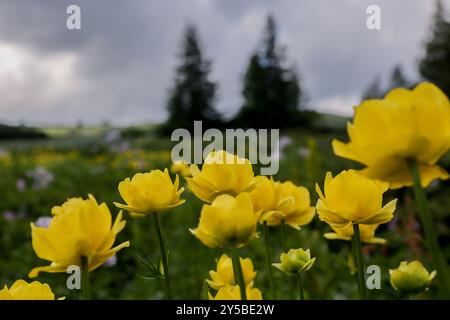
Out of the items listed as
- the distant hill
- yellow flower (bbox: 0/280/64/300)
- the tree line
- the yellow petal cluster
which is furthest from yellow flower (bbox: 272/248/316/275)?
the tree line

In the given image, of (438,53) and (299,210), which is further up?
(438,53)

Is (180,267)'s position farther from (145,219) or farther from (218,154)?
(218,154)

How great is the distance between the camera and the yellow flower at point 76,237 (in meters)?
0.57

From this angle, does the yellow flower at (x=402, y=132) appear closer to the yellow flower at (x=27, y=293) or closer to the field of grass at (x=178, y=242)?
the yellow flower at (x=27, y=293)

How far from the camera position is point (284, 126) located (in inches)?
741

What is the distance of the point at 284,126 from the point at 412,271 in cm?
1833

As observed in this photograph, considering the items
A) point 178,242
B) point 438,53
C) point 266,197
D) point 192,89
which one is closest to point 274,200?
point 266,197

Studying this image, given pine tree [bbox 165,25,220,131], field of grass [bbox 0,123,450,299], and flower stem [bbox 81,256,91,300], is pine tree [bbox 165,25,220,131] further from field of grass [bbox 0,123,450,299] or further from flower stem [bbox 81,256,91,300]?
flower stem [bbox 81,256,91,300]

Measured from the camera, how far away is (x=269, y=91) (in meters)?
20.4

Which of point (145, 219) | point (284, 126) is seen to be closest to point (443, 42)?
point (284, 126)

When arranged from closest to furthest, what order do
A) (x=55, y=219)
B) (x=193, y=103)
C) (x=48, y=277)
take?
(x=55, y=219) → (x=48, y=277) → (x=193, y=103)

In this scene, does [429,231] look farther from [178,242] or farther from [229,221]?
[178,242]

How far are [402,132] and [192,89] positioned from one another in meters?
22.5

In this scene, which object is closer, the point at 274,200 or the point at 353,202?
the point at 353,202
